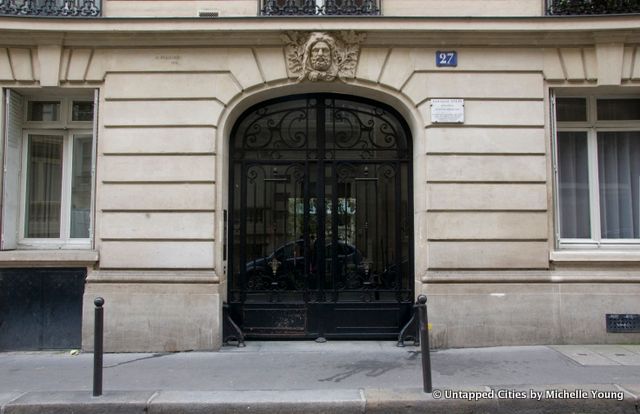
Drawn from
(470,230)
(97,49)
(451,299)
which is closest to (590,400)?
(451,299)

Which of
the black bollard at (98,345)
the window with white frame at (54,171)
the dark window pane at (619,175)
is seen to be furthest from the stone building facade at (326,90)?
the black bollard at (98,345)

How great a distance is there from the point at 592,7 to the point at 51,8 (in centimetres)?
828

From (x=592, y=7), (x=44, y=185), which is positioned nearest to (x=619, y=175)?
(x=592, y=7)

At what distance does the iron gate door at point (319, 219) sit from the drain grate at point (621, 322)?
2.92m

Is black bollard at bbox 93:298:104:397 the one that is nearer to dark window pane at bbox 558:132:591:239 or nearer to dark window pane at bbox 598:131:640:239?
dark window pane at bbox 558:132:591:239

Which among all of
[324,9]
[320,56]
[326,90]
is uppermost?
[324,9]

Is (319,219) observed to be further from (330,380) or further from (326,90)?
(330,380)

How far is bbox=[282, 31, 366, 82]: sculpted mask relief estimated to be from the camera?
7398mm

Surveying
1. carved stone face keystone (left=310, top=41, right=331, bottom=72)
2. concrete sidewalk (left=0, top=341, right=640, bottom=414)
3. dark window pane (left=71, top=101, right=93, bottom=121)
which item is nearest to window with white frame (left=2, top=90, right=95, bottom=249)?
dark window pane (left=71, top=101, right=93, bottom=121)

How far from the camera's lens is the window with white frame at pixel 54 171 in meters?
8.02

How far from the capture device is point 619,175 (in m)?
8.20

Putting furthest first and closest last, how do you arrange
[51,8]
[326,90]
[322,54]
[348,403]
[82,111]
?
[82,111] < [326,90] < [51,8] < [322,54] < [348,403]

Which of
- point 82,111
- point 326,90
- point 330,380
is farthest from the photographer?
point 82,111

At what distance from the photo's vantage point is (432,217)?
7484mm
